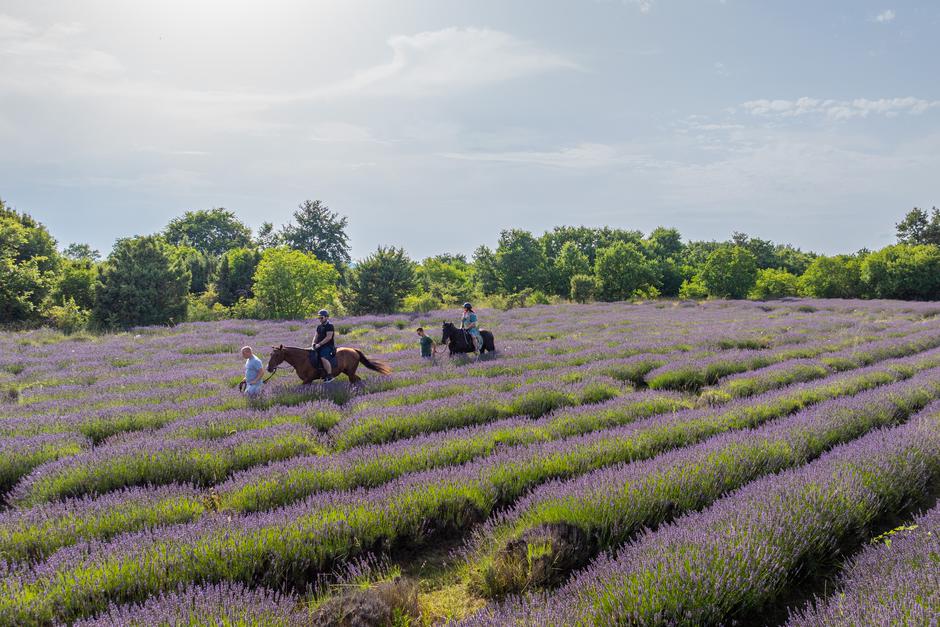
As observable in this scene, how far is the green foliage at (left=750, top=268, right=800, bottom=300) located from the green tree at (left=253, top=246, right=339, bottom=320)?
109ft

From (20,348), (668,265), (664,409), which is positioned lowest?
(664,409)

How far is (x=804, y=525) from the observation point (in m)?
3.21

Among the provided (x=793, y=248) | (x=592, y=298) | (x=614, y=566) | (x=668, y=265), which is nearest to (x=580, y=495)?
(x=614, y=566)

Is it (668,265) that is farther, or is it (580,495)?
(668,265)

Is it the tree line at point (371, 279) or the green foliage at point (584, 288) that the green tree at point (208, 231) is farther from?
the green foliage at point (584, 288)

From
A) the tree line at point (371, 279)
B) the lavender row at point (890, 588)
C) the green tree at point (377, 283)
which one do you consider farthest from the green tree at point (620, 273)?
the lavender row at point (890, 588)

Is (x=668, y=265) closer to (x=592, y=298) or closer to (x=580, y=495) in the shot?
(x=592, y=298)

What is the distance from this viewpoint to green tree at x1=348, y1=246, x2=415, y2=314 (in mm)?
27844

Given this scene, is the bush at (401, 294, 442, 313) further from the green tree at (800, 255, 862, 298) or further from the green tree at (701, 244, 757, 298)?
the green tree at (800, 255, 862, 298)

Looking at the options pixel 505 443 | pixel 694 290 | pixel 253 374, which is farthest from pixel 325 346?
pixel 694 290

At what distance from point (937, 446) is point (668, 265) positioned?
44.0m

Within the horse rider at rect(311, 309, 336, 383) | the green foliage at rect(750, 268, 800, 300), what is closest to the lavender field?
the horse rider at rect(311, 309, 336, 383)

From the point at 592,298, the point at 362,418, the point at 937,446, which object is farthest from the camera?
the point at 592,298

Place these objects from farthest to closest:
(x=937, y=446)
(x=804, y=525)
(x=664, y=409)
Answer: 1. (x=664, y=409)
2. (x=937, y=446)
3. (x=804, y=525)
